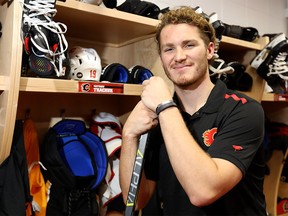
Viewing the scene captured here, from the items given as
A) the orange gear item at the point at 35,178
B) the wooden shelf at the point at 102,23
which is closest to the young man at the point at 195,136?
the wooden shelf at the point at 102,23

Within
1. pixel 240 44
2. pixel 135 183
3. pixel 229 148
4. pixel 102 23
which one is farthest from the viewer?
pixel 240 44

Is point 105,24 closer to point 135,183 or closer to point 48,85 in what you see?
point 48,85

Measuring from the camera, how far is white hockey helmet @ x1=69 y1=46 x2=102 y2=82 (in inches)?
44.5

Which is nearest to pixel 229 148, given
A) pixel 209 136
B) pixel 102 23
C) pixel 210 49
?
pixel 209 136

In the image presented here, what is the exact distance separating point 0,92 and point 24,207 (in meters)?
0.39

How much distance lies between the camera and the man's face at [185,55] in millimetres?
1027

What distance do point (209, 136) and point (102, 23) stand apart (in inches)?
24.9

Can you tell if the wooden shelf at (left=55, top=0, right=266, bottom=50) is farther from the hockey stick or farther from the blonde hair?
the hockey stick

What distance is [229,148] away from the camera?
33.5 inches

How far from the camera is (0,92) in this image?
97 centimetres

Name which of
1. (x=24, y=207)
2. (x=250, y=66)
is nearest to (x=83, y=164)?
(x=24, y=207)

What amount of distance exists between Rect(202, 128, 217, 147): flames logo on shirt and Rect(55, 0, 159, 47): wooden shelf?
1.73 feet

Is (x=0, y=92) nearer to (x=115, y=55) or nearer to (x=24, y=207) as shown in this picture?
(x=24, y=207)

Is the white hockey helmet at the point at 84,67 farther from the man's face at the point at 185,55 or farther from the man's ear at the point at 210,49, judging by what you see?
the man's ear at the point at 210,49
